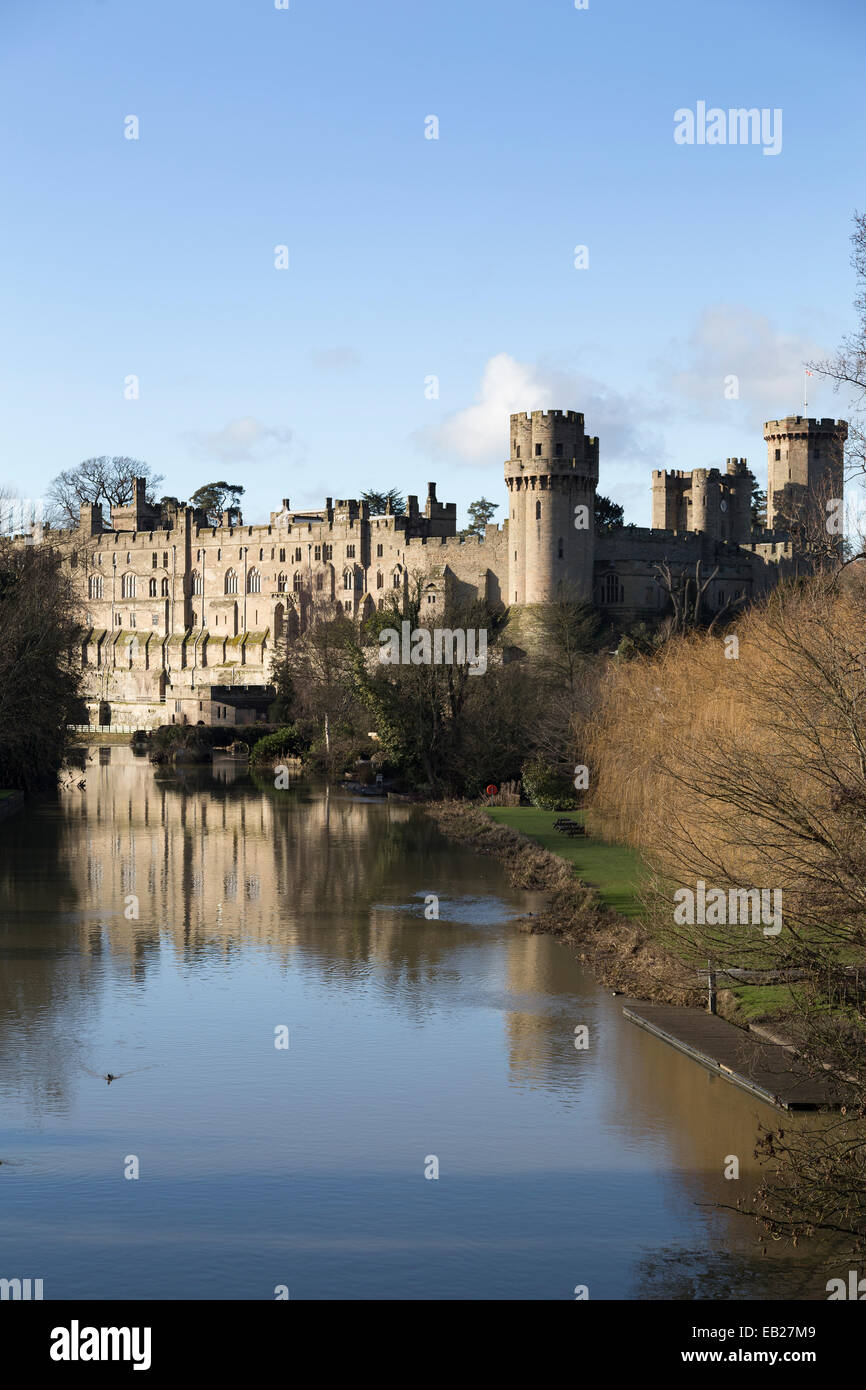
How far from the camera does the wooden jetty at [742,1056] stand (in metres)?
12.6

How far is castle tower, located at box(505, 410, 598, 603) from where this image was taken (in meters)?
66.5

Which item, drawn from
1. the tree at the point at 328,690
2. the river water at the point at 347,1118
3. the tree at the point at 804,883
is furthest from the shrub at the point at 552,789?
the tree at the point at 804,883

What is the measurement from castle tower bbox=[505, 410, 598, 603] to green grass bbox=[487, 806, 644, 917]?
32076 millimetres

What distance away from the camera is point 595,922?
20859 millimetres

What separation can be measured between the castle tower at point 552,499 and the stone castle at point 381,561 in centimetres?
7

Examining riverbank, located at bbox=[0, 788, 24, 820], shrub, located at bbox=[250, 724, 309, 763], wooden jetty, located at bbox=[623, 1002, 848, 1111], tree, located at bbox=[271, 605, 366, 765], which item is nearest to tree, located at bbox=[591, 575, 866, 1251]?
wooden jetty, located at bbox=[623, 1002, 848, 1111]

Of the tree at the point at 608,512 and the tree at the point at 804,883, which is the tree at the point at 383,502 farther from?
the tree at the point at 804,883

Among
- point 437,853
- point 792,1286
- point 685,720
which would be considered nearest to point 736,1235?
point 792,1286

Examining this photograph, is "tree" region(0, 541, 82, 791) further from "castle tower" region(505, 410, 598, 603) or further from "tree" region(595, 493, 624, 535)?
"tree" region(595, 493, 624, 535)

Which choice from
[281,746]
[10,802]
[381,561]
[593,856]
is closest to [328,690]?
[281,746]

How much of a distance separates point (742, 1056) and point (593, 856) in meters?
12.9

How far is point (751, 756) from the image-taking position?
1212 cm

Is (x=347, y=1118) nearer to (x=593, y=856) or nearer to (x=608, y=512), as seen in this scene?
(x=593, y=856)

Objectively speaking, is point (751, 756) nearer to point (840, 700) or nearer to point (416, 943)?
point (840, 700)
